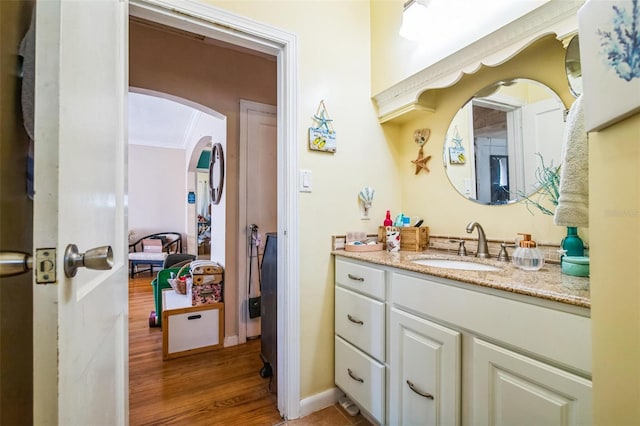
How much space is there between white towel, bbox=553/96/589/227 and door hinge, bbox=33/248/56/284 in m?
1.22

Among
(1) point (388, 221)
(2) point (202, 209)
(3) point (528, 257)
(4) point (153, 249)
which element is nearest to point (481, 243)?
(3) point (528, 257)

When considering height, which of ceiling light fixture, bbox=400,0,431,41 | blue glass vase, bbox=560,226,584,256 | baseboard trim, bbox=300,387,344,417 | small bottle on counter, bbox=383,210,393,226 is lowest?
baseboard trim, bbox=300,387,344,417

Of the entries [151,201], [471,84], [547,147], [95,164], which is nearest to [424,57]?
[471,84]

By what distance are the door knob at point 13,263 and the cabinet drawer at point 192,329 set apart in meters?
1.94

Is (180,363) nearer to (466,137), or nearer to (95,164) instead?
(95,164)

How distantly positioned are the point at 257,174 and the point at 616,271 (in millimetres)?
2392

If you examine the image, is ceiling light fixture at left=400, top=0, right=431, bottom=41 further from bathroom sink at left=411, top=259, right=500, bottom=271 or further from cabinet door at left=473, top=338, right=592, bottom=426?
cabinet door at left=473, top=338, right=592, bottom=426

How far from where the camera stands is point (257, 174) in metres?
2.61

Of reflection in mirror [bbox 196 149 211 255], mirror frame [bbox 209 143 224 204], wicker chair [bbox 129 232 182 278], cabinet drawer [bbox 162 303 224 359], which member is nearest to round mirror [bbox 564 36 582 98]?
mirror frame [bbox 209 143 224 204]

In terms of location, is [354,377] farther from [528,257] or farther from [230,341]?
[230,341]

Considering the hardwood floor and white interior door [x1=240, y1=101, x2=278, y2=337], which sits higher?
white interior door [x1=240, y1=101, x2=278, y2=337]

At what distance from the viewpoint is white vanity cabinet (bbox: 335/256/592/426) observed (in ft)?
2.52

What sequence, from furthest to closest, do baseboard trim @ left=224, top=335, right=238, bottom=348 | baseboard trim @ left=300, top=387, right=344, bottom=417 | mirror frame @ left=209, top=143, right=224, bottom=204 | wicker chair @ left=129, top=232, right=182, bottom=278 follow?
wicker chair @ left=129, top=232, right=182, bottom=278 < mirror frame @ left=209, top=143, right=224, bottom=204 < baseboard trim @ left=224, top=335, right=238, bottom=348 < baseboard trim @ left=300, top=387, right=344, bottom=417

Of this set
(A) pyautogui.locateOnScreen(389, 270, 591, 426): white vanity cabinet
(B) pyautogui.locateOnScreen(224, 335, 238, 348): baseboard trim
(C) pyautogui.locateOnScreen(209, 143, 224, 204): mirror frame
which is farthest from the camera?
(C) pyautogui.locateOnScreen(209, 143, 224, 204): mirror frame
